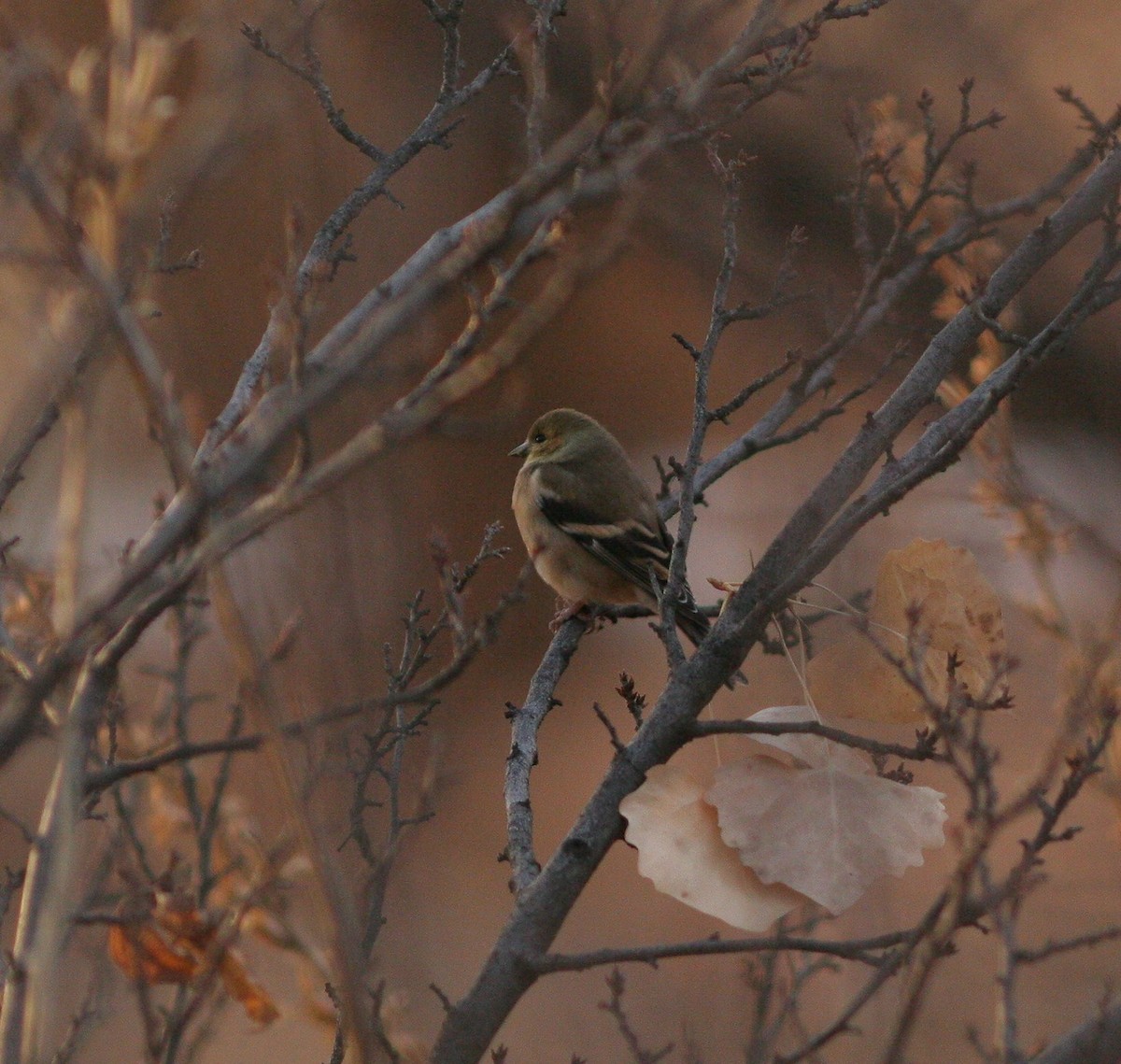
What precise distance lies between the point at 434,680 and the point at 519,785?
1.18m

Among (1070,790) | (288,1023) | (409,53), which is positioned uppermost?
(409,53)

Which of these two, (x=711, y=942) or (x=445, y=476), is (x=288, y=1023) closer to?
(x=445, y=476)

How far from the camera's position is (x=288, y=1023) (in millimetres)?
7602

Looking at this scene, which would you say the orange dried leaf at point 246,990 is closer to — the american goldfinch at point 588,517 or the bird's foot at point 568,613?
the bird's foot at point 568,613

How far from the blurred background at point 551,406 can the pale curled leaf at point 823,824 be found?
1.62 feet

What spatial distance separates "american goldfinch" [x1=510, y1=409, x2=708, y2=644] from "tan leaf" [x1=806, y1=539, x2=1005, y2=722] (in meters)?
2.48

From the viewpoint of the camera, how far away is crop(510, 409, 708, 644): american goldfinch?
4.87m

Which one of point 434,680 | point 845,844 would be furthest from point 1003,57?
point 434,680

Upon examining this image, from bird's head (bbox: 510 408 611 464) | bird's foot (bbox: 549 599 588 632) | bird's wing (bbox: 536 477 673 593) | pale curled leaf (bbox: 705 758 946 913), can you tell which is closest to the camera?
pale curled leaf (bbox: 705 758 946 913)

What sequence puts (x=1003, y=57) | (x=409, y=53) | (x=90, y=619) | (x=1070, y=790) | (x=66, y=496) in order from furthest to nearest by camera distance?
(x=409, y=53) < (x=1003, y=57) < (x=1070, y=790) < (x=66, y=496) < (x=90, y=619)

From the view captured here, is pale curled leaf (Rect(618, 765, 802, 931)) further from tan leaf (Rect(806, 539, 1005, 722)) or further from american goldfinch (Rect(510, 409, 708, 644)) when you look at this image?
american goldfinch (Rect(510, 409, 708, 644))

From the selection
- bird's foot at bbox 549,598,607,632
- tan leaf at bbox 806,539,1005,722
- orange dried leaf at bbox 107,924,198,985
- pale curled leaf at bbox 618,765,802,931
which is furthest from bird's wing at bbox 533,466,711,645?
orange dried leaf at bbox 107,924,198,985

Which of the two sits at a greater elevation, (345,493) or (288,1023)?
(288,1023)

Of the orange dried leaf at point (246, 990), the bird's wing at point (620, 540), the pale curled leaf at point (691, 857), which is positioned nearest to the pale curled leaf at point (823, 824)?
the pale curled leaf at point (691, 857)
